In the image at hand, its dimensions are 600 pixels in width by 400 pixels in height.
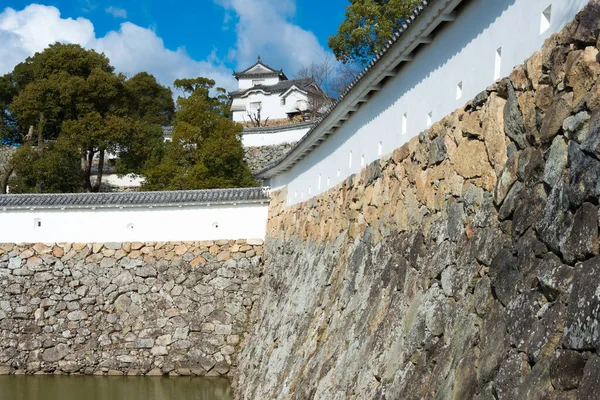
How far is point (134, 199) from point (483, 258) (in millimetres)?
11478

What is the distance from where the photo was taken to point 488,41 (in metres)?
4.57

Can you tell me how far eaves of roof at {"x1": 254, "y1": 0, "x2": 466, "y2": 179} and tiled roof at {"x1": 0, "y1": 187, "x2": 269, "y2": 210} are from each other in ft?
12.8

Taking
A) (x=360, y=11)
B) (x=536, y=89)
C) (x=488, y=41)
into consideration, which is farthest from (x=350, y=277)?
(x=360, y=11)

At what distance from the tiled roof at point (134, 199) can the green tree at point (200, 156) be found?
4459 millimetres

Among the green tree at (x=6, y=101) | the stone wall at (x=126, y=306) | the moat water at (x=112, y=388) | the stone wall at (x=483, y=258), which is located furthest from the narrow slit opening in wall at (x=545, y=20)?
the green tree at (x=6, y=101)

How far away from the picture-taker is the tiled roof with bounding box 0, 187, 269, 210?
14195mm

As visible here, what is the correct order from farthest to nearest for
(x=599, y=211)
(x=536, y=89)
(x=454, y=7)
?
(x=454, y=7), (x=536, y=89), (x=599, y=211)

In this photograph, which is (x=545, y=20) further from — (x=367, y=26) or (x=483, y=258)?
(x=367, y=26)

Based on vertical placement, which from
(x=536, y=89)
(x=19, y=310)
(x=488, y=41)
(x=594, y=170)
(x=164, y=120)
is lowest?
(x=19, y=310)

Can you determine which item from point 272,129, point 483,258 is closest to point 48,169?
point 272,129

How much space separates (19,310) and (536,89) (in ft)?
42.4

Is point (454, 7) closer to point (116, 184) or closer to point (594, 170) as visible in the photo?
point (594, 170)

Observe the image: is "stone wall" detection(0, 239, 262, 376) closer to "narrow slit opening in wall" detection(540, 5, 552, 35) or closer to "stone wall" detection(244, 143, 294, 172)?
"narrow slit opening in wall" detection(540, 5, 552, 35)

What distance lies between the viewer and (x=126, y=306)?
44.9ft
